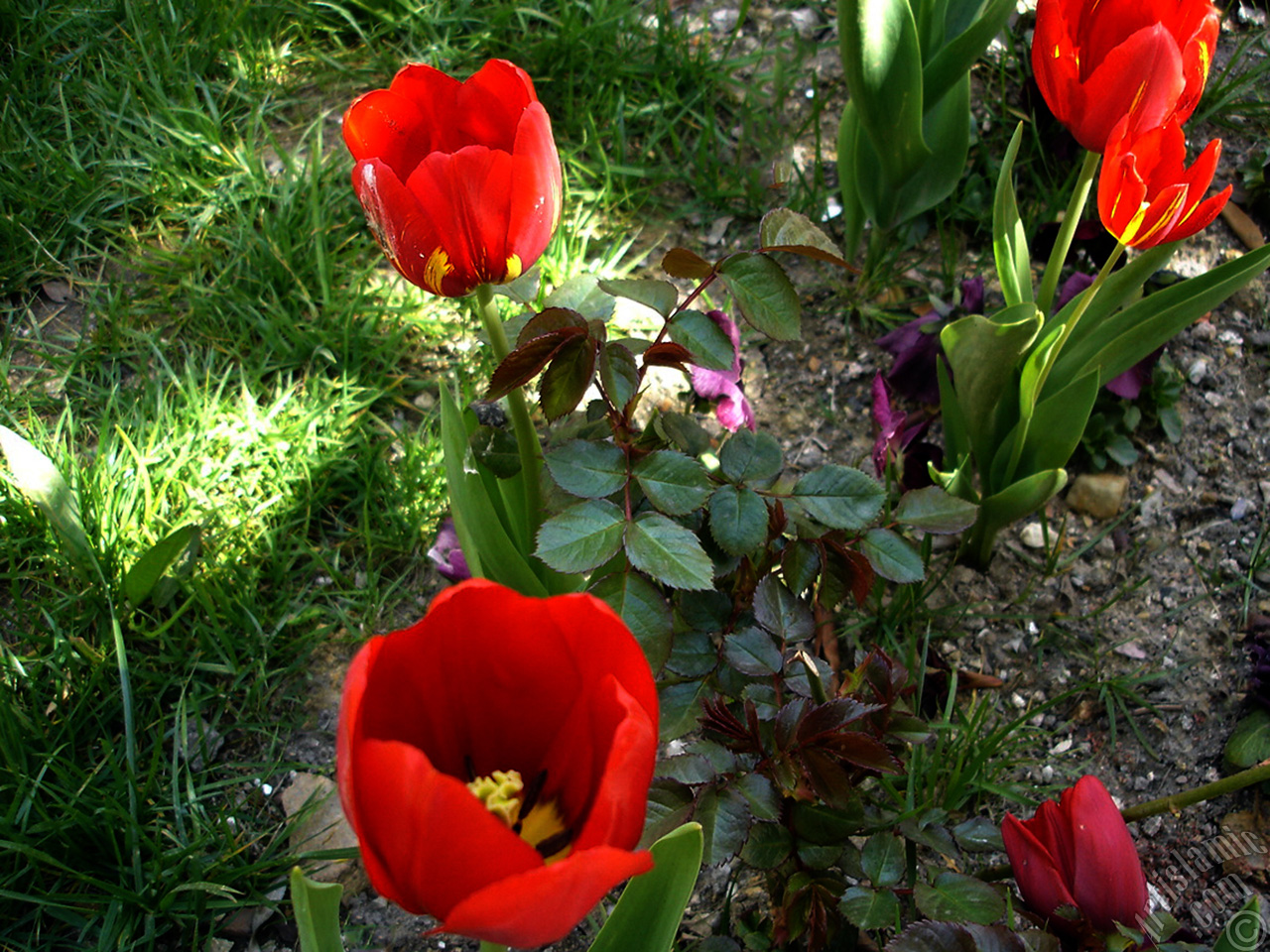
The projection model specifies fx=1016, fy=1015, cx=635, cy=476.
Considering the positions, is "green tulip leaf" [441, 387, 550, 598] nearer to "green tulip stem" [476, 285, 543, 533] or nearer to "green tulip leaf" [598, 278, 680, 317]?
"green tulip stem" [476, 285, 543, 533]

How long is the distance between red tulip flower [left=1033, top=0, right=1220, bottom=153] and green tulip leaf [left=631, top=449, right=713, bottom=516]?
0.74m

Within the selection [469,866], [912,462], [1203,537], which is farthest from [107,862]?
[1203,537]

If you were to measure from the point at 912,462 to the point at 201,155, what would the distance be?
1775 mm

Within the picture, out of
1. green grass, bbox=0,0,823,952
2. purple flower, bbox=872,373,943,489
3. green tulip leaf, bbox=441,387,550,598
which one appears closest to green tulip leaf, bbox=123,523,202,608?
green grass, bbox=0,0,823,952

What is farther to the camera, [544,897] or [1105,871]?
[1105,871]

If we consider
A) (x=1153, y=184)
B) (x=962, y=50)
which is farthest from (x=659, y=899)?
(x=962, y=50)

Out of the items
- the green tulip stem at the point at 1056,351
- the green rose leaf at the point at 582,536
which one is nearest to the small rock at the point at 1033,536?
the green tulip stem at the point at 1056,351

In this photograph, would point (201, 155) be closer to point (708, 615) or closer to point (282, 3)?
point (282, 3)

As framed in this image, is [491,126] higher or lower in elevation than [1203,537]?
higher

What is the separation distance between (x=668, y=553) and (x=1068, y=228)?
33.7 inches

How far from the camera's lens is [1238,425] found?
2057 millimetres

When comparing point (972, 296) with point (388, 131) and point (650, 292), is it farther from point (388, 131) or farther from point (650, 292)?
point (388, 131)

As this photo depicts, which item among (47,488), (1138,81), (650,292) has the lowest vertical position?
(47,488)

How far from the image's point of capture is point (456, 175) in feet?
3.41
